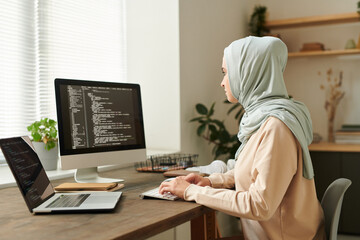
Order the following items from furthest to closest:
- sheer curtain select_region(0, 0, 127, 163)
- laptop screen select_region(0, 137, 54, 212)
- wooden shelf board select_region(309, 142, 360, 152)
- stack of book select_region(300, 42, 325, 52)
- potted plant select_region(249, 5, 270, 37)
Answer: potted plant select_region(249, 5, 270, 37)
stack of book select_region(300, 42, 325, 52)
wooden shelf board select_region(309, 142, 360, 152)
sheer curtain select_region(0, 0, 127, 163)
laptop screen select_region(0, 137, 54, 212)

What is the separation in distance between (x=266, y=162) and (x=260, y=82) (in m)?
0.39

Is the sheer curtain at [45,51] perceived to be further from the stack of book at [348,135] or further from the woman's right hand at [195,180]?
the stack of book at [348,135]

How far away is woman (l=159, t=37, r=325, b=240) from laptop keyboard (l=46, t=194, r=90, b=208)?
1.02ft

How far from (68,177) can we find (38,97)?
70cm

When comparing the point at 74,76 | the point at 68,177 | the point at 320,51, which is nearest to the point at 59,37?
the point at 74,76

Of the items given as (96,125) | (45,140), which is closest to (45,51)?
(45,140)

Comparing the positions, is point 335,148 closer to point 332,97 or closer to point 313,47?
point 332,97

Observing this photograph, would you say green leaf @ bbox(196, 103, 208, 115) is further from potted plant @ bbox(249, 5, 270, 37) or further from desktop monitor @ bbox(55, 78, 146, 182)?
potted plant @ bbox(249, 5, 270, 37)

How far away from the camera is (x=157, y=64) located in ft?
10.4

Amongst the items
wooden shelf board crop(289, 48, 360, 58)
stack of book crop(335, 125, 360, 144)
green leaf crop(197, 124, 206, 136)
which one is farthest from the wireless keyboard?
wooden shelf board crop(289, 48, 360, 58)

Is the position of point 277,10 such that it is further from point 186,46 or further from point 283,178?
point 283,178

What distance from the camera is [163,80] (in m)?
3.14

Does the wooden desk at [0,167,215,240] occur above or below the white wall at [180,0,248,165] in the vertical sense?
below

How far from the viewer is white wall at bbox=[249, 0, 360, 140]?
412cm
